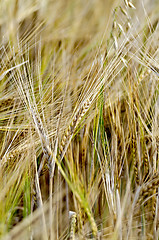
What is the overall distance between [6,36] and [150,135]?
49cm

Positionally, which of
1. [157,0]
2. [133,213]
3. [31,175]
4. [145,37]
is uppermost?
[157,0]

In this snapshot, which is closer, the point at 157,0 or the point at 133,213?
the point at 133,213

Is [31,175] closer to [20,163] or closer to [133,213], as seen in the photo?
[20,163]

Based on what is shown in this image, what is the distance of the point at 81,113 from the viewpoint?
558mm

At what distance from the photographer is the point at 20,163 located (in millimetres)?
617

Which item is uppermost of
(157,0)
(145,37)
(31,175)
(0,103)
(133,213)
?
(157,0)

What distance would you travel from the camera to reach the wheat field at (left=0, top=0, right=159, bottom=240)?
59 cm

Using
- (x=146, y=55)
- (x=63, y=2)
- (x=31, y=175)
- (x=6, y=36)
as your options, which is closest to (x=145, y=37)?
(x=146, y=55)

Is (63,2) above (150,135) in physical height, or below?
above

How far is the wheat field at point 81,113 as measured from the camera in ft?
1.94

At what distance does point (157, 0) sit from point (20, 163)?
63 centimetres

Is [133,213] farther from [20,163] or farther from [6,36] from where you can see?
[6,36]

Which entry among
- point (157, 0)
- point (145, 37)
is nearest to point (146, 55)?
point (145, 37)

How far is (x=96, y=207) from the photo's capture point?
668mm
